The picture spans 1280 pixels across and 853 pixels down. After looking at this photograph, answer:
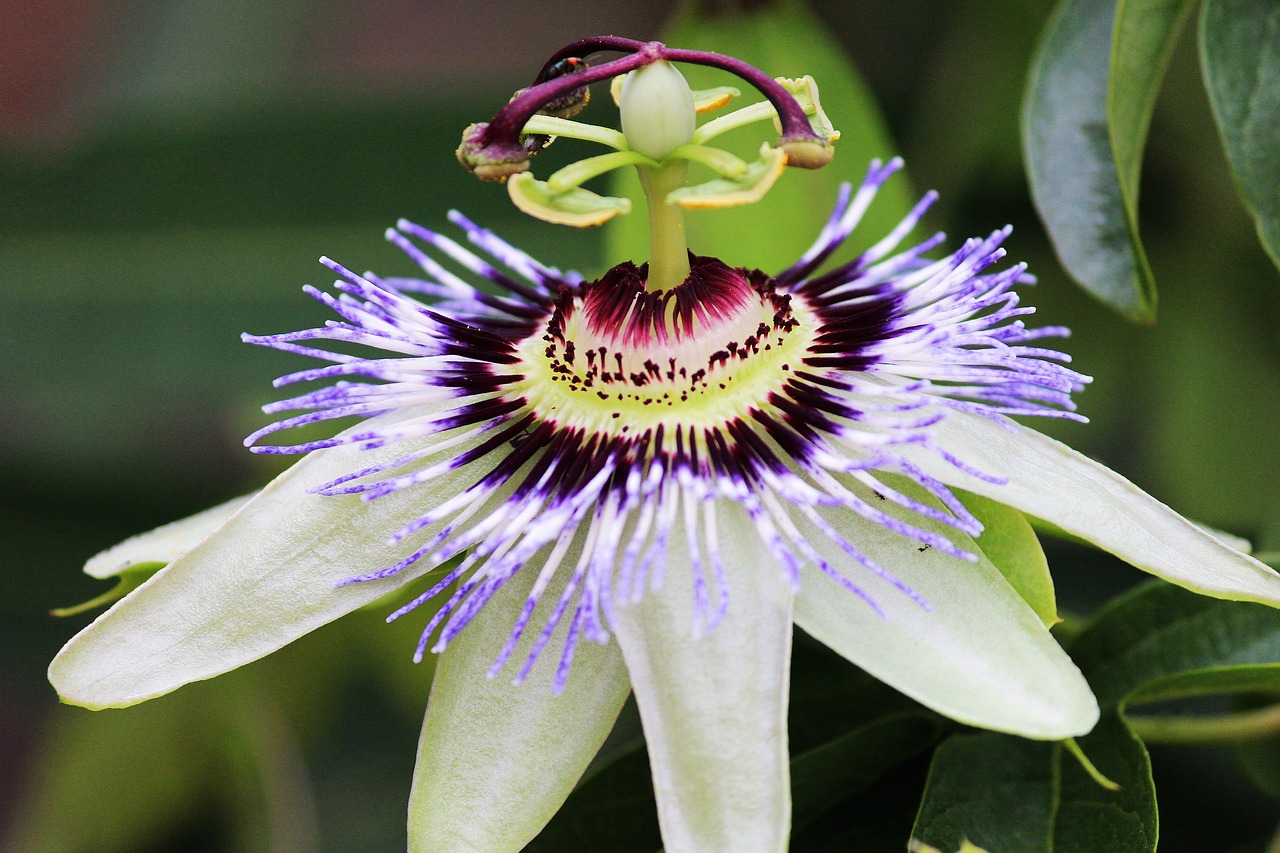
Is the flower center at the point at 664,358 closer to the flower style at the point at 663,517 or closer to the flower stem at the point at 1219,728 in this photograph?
the flower style at the point at 663,517

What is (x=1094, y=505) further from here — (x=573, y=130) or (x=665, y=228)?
(x=573, y=130)

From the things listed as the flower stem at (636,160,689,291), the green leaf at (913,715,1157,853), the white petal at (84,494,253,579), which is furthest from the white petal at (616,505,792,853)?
the white petal at (84,494,253,579)

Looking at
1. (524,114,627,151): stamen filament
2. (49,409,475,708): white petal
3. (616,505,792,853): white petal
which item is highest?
(524,114,627,151): stamen filament

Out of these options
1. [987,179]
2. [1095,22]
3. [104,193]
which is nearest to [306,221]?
[104,193]

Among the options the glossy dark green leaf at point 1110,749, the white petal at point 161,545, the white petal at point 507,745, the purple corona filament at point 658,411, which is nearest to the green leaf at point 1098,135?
the purple corona filament at point 658,411

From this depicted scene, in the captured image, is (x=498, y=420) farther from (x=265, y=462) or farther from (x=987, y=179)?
(x=987, y=179)

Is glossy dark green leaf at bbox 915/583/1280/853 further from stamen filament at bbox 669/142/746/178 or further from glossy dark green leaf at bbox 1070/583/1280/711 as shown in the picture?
stamen filament at bbox 669/142/746/178
